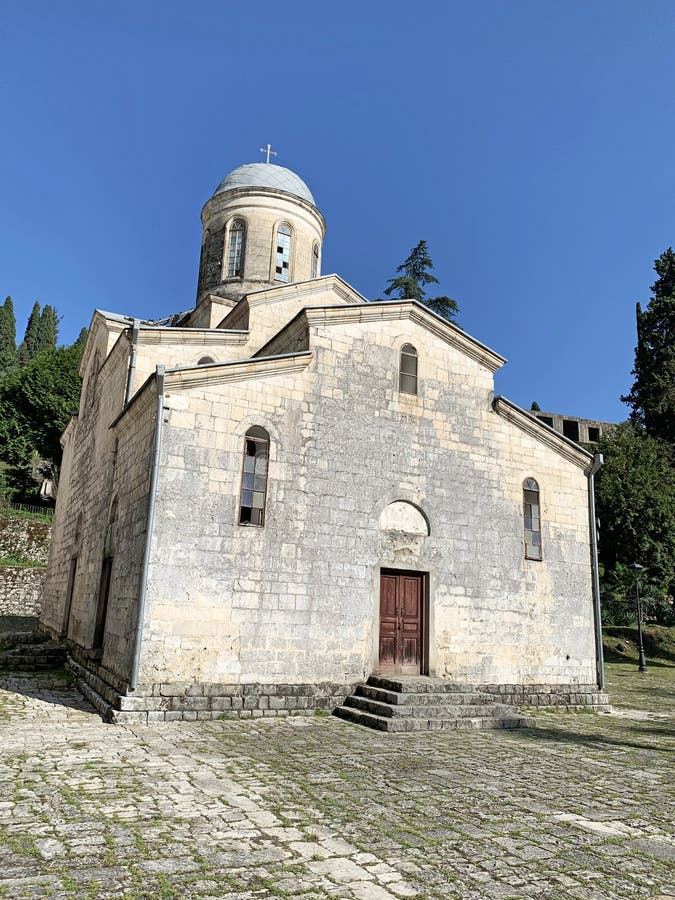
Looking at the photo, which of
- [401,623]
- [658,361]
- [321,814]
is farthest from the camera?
[658,361]

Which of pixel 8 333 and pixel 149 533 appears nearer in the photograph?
pixel 149 533

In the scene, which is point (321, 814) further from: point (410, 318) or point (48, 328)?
point (48, 328)

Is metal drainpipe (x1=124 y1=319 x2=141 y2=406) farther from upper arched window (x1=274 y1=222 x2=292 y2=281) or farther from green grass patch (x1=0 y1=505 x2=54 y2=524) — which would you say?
green grass patch (x1=0 y1=505 x2=54 y2=524)

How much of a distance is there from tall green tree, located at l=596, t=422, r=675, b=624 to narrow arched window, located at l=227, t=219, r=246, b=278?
2056cm

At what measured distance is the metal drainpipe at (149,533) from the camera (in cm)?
993

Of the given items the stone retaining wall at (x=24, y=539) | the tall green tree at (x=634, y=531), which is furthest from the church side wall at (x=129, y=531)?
the stone retaining wall at (x=24, y=539)

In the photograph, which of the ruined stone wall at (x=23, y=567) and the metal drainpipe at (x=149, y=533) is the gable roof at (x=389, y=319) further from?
the ruined stone wall at (x=23, y=567)

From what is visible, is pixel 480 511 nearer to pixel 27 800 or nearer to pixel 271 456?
pixel 271 456

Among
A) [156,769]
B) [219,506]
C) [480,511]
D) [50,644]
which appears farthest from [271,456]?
[50,644]

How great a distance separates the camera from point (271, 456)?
11727mm

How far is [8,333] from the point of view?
72562 millimetres

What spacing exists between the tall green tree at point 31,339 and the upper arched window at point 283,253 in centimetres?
6334

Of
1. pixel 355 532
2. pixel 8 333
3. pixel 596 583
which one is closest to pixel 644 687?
pixel 596 583

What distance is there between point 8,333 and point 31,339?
22.1 ft
